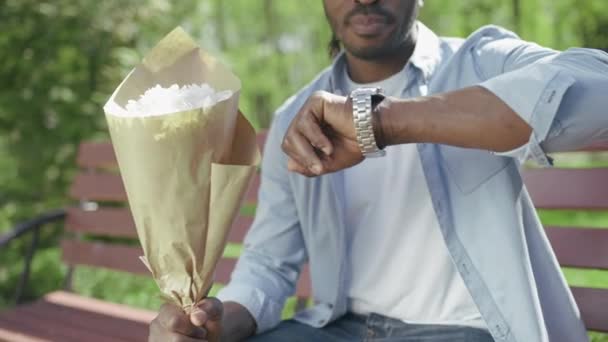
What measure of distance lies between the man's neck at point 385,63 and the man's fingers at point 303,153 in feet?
1.90

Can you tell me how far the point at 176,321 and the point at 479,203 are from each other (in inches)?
31.9

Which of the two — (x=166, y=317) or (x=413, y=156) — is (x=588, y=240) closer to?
(x=413, y=156)

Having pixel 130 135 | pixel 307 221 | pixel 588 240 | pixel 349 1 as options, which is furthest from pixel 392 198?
pixel 130 135

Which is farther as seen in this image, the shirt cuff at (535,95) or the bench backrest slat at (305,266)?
the bench backrest slat at (305,266)

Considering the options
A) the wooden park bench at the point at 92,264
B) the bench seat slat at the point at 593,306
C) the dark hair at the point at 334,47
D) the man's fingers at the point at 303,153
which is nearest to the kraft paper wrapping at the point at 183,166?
the man's fingers at the point at 303,153

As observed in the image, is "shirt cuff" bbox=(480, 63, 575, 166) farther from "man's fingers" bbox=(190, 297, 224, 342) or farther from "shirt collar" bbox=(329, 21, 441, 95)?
"man's fingers" bbox=(190, 297, 224, 342)

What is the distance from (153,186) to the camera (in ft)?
5.54

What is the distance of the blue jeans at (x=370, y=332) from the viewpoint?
2.12m

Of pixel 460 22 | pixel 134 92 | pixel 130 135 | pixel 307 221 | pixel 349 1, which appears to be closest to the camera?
pixel 130 135

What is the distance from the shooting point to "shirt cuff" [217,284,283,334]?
2324mm

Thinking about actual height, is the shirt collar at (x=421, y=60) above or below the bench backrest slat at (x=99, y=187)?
above

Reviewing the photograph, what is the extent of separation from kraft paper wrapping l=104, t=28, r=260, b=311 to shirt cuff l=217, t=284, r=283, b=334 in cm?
50

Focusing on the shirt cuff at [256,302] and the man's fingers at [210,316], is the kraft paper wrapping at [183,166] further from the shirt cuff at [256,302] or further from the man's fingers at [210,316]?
the shirt cuff at [256,302]

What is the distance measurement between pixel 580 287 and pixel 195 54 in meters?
1.45
